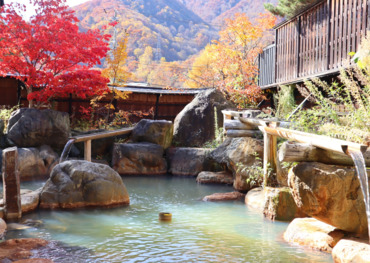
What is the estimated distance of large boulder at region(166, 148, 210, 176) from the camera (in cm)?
1239

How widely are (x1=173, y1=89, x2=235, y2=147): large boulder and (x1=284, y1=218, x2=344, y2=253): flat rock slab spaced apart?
821 centimetres

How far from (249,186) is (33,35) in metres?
7.31

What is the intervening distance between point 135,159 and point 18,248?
25.0 ft

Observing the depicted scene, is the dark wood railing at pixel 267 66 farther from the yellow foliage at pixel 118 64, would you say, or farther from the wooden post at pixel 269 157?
the wooden post at pixel 269 157

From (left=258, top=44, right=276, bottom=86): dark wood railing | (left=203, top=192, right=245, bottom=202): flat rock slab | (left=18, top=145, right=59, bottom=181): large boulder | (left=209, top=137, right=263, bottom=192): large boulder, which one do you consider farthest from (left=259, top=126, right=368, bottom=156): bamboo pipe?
(left=258, top=44, right=276, bottom=86): dark wood railing

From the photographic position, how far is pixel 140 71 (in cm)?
3706

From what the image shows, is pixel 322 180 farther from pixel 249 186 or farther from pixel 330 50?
pixel 330 50

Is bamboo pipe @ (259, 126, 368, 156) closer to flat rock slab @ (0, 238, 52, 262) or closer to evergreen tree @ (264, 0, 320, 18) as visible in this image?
Answer: flat rock slab @ (0, 238, 52, 262)

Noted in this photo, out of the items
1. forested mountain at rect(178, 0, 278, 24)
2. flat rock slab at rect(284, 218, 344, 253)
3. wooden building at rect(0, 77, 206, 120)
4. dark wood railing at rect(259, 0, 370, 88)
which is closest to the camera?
flat rock slab at rect(284, 218, 344, 253)

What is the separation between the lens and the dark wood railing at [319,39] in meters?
8.44

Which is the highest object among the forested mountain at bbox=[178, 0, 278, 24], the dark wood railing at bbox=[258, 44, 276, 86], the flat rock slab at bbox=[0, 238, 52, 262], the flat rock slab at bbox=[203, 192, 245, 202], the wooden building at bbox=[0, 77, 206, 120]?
the forested mountain at bbox=[178, 0, 278, 24]

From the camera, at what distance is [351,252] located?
4.36m

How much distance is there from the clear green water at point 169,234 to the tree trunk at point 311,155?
1.20m

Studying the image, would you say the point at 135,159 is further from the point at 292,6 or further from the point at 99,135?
the point at 292,6
